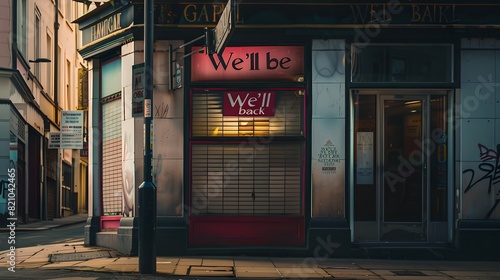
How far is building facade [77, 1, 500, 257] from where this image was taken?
15.6 metres

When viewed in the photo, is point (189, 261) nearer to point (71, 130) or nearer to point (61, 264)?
point (61, 264)

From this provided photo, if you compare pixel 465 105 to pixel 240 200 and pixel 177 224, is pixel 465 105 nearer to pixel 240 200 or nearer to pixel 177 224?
pixel 240 200

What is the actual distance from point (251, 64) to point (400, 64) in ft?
9.82

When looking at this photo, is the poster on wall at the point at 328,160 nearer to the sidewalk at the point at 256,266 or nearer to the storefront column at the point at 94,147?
the sidewalk at the point at 256,266

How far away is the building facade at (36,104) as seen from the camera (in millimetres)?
25438

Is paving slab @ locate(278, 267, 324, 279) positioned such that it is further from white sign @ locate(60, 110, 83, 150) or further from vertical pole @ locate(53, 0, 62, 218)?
vertical pole @ locate(53, 0, 62, 218)

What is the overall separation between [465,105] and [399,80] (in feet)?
4.60

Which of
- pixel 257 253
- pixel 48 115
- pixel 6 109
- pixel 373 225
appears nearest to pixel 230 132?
pixel 257 253

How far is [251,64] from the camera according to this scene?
51.9 ft

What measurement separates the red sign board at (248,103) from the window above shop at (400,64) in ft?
5.98

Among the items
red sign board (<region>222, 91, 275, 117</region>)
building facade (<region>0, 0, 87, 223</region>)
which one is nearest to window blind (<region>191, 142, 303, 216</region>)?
red sign board (<region>222, 91, 275, 117</region>)

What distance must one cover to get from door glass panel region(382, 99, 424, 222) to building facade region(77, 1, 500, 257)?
3 centimetres

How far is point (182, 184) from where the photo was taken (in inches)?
Result: 615

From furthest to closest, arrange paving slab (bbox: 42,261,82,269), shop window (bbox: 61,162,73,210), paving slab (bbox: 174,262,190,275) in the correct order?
shop window (bbox: 61,162,73,210) < paving slab (bbox: 42,261,82,269) < paving slab (bbox: 174,262,190,275)
